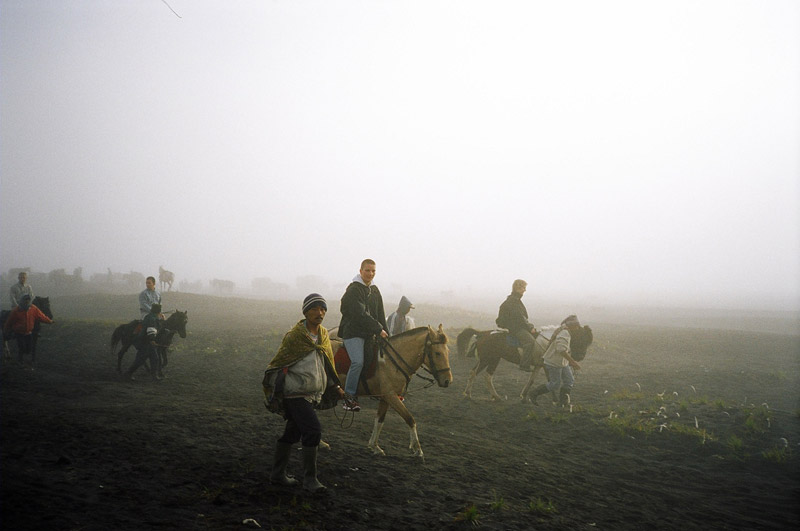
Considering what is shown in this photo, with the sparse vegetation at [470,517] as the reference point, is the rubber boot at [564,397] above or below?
below

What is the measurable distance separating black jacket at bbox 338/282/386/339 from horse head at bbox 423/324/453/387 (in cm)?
89

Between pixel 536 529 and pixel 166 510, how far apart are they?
13.4 feet

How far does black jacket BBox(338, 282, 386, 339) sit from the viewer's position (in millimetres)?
6398

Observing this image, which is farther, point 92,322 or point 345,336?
point 92,322

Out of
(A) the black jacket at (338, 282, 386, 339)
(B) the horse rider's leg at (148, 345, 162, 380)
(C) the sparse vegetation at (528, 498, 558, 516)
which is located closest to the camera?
(C) the sparse vegetation at (528, 498, 558, 516)

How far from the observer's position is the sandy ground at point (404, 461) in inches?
171

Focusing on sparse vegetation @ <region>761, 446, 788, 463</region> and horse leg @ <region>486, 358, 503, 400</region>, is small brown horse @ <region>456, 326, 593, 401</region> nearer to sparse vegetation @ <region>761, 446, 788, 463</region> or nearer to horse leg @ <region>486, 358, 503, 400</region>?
horse leg @ <region>486, 358, 503, 400</region>

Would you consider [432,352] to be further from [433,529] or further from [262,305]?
[262,305]

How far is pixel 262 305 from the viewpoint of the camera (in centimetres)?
4622

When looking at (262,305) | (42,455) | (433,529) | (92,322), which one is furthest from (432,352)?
(262,305)

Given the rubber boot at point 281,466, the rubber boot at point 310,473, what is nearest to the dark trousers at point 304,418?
the rubber boot at point 310,473

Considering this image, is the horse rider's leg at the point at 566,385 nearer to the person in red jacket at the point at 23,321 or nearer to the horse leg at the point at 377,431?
the horse leg at the point at 377,431

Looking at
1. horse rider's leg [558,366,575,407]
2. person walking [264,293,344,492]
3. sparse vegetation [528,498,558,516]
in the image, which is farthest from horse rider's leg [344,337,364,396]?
horse rider's leg [558,366,575,407]

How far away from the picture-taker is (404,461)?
21.0ft
